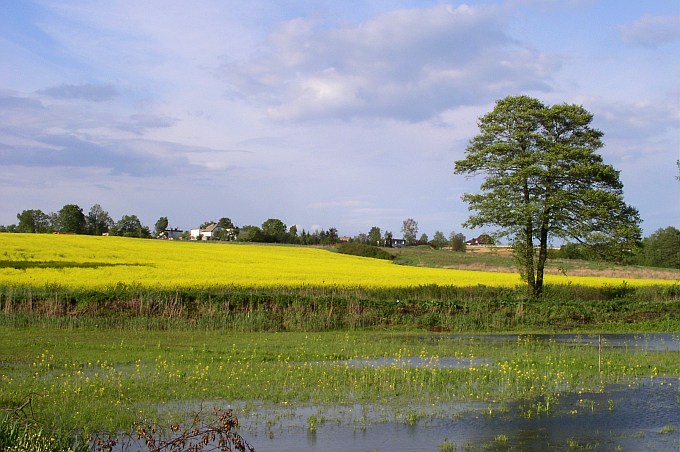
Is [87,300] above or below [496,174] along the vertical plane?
below

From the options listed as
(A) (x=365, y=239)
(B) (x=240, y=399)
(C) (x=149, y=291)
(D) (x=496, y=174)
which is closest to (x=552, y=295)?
(D) (x=496, y=174)

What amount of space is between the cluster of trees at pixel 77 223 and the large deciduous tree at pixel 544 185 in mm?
83635

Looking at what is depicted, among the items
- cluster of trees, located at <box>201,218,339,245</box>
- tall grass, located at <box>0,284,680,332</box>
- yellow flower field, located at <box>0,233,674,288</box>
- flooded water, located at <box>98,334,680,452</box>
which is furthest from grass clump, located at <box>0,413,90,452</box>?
cluster of trees, located at <box>201,218,339,245</box>

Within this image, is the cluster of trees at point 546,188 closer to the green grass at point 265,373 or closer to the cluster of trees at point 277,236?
the green grass at point 265,373

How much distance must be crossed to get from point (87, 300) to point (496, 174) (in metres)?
24.7

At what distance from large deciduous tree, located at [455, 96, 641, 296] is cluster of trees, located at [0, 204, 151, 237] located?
83635 mm

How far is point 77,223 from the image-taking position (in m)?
133

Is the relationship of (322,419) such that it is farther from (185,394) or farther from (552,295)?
(552,295)

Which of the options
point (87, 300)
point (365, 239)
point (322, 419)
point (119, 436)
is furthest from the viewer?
point (365, 239)

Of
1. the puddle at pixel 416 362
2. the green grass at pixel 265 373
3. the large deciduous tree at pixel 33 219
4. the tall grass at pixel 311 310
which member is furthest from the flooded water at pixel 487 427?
the large deciduous tree at pixel 33 219

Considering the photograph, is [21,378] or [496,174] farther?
[496,174]

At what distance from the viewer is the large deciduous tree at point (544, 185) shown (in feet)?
133

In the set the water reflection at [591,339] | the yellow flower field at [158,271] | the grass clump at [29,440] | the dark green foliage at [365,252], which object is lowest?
the water reflection at [591,339]

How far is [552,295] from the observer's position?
4081 cm
